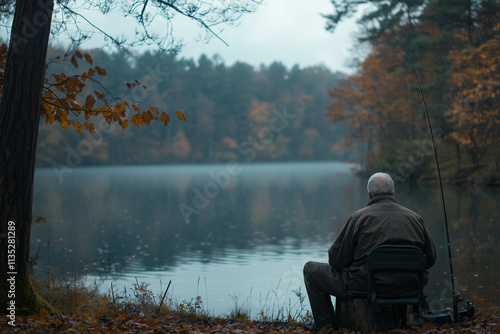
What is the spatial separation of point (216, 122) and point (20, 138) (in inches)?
2957

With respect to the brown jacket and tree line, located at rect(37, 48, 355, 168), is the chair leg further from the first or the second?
tree line, located at rect(37, 48, 355, 168)

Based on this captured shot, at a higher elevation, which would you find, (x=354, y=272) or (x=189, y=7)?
(x=189, y=7)

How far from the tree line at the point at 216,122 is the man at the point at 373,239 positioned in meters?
55.3

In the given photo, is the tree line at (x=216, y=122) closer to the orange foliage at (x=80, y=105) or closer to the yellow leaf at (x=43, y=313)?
the orange foliage at (x=80, y=105)

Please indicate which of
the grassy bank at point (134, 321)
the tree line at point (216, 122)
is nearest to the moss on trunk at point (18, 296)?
the grassy bank at point (134, 321)

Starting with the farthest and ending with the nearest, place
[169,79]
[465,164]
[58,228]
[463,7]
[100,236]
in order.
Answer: [169,79]
[465,164]
[463,7]
[58,228]
[100,236]

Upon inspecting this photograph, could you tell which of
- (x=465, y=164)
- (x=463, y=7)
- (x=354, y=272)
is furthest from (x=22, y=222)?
(x=465, y=164)

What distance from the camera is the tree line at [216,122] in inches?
2534

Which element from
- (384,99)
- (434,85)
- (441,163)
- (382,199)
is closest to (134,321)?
(382,199)

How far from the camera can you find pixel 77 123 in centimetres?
513

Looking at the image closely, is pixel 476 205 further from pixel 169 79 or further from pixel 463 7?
pixel 169 79

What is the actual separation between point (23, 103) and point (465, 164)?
23.2 metres

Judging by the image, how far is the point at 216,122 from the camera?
7925 centimetres

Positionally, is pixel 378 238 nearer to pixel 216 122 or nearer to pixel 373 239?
pixel 373 239
